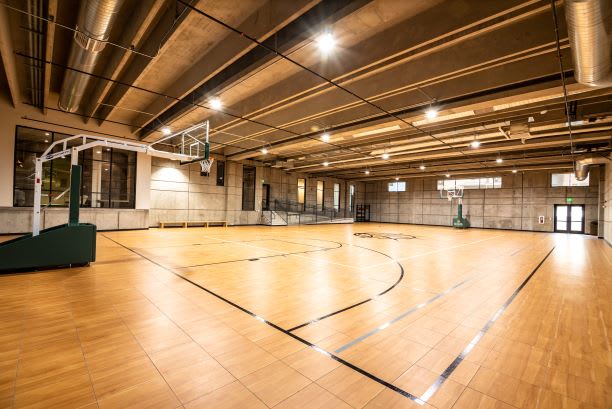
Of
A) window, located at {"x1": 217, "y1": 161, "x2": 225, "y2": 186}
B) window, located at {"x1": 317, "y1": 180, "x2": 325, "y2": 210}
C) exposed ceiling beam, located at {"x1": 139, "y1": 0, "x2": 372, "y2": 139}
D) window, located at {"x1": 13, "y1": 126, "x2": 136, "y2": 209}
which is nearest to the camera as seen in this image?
exposed ceiling beam, located at {"x1": 139, "y1": 0, "x2": 372, "y2": 139}

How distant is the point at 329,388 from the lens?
230 cm

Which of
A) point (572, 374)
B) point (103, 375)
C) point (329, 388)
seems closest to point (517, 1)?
point (572, 374)

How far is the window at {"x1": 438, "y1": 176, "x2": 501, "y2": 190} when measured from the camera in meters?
22.9

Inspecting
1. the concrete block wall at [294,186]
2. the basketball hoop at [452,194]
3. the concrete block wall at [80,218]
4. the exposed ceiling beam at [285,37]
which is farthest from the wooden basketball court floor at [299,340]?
the concrete block wall at [294,186]

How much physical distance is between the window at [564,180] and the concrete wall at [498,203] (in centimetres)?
28

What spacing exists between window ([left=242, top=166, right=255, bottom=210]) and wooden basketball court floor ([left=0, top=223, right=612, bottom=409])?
14.7 m

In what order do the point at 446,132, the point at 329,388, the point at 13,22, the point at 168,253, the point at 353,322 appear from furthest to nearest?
the point at 446,132 < the point at 168,253 < the point at 13,22 < the point at 353,322 < the point at 329,388

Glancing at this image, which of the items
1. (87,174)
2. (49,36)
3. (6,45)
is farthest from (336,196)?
(6,45)

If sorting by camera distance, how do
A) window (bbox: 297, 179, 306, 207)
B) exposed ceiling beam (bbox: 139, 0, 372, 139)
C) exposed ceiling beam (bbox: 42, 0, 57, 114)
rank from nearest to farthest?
1. exposed ceiling beam (bbox: 139, 0, 372, 139)
2. exposed ceiling beam (bbox: 42, 0, 57, 114)
3. window (bbox: 297, 179, 306, 207)

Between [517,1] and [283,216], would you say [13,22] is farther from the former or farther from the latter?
[283,216]

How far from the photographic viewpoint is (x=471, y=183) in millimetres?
24266

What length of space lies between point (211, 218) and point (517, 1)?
1772 centimetres

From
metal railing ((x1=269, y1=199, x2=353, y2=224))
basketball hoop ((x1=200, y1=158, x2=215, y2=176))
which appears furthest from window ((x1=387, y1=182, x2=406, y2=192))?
basketball hoop ((x1=200, y1=158, x2=215, y2=176))

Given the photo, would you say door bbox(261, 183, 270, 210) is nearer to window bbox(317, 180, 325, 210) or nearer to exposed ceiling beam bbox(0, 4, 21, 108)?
window bbox(317, 180, 325, 210)
